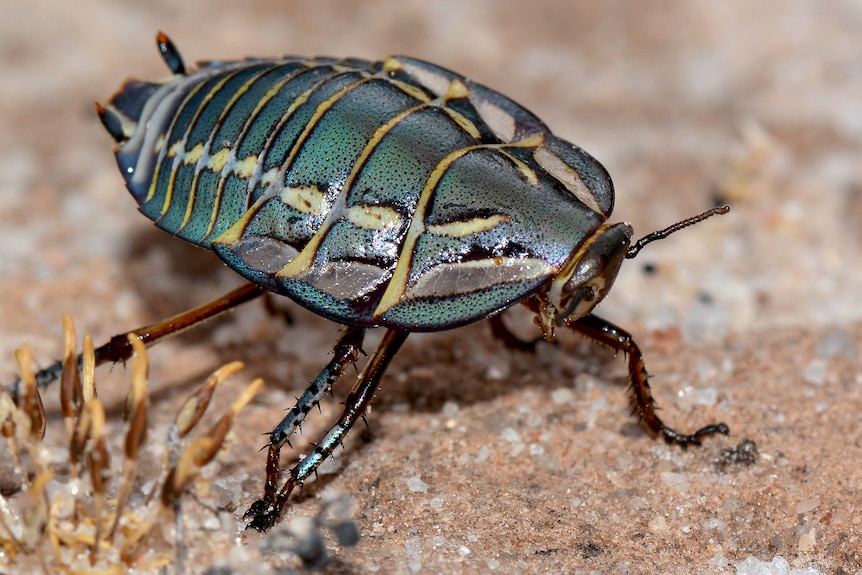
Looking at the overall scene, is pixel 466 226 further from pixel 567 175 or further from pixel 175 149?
pixel 175 149

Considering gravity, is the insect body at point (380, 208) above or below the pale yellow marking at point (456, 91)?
below

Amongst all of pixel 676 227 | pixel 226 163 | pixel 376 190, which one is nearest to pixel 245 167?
pixel 226 163

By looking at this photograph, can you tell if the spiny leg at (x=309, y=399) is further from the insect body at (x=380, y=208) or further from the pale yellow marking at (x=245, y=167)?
the pale yellow marking at (x=245, y=167)

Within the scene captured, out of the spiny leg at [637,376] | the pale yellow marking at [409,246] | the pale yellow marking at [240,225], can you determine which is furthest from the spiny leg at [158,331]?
the spiny leg at [637,376]

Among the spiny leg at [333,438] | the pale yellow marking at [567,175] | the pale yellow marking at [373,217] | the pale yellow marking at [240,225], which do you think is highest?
the pale yellow marking at [567,175]

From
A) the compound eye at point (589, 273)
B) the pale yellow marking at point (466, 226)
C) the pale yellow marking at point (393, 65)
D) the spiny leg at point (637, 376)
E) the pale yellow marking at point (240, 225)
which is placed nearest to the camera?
the compound eye at point (589, 273)

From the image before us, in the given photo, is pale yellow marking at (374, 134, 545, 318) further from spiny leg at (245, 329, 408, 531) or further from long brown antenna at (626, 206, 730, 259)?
long brown antenna at (626, 206, 730, 259)
